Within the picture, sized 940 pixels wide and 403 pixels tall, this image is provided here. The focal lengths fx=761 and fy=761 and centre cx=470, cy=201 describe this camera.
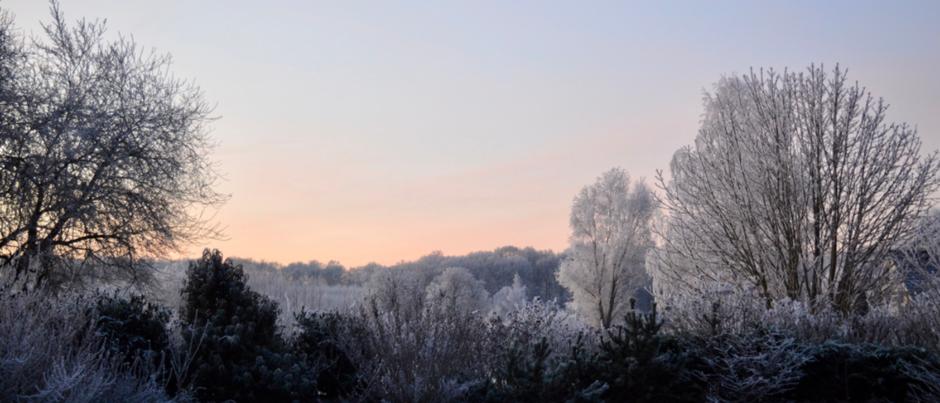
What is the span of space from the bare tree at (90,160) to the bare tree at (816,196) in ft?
41.8

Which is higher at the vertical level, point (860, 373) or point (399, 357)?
point (399, 357)

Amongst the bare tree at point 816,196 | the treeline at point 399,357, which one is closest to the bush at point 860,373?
the treeline at point 399,357

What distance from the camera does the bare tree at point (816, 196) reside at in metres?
12.1

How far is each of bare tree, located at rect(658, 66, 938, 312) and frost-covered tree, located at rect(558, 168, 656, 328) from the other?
2028 centimetres

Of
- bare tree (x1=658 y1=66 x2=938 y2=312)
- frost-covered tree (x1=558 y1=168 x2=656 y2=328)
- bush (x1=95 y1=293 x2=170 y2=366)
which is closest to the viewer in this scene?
bush (x1=95 y1=293 x2=170 y2=366)

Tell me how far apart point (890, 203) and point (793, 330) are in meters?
4.42

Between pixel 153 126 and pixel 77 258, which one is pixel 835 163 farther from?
pixel 77 258

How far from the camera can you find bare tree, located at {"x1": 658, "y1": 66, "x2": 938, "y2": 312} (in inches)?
475

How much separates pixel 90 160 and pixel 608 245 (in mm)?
21922

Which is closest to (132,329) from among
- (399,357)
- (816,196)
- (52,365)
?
(52,365)

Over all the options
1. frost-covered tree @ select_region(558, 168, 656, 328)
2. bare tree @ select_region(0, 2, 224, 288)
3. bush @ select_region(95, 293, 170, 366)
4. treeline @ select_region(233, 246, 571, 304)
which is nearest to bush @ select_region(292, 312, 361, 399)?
bush @ select_region(95, 293, 170, 366)

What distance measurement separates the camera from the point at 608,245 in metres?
33.3

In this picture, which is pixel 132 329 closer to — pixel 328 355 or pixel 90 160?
pixel 328 355

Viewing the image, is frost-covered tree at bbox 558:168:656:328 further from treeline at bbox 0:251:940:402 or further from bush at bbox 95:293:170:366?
bush at bbox 95:293:170:366
